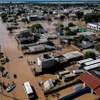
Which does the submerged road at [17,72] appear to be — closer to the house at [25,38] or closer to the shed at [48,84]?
the shed at [48,84]

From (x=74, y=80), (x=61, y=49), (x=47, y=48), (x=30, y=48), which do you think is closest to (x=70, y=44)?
(x=61, y=49)

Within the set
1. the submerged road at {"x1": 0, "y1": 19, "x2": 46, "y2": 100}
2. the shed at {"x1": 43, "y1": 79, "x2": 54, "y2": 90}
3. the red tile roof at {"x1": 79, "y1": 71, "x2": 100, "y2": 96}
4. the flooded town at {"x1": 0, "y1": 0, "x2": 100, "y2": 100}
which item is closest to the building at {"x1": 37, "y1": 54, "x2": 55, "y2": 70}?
the flooded town at {"x1": 0, "y1": 0, "x2": 100, "y2": 100}

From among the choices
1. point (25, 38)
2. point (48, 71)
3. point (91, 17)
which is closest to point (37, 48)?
point (25, 38)

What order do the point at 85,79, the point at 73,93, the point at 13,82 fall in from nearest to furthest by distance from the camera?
the point at 73,93 < the point at 85,79 < the point at 13,82

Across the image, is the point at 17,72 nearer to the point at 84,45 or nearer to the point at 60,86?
the point at 60,86

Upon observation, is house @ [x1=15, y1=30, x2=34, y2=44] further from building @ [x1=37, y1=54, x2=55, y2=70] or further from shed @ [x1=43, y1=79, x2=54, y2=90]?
shed @ [x1=43, y1=79, x2=54, y2=90]

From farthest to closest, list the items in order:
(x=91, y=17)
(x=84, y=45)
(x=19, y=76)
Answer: (x=91, y=17)
(x=84, y=45)
(x=19, y=76)

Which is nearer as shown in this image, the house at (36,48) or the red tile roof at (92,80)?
the red tile roof at (92,80)

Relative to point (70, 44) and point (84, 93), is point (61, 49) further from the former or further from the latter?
point (84, 93)

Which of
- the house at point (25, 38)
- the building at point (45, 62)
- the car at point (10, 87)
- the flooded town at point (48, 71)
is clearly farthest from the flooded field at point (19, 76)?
the house at point (25, 38)
